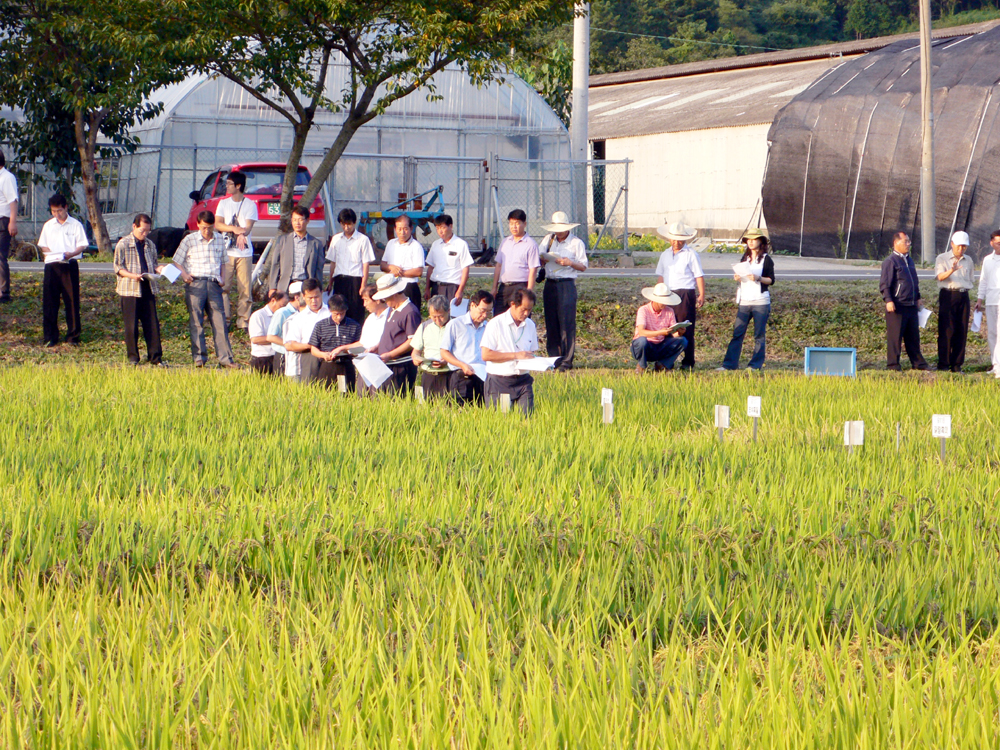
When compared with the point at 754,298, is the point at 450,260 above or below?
above

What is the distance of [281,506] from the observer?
5121mm

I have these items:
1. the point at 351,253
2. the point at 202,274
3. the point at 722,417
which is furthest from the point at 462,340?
the point at 202,274

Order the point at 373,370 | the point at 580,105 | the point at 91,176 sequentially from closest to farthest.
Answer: the point at 373,370
the point at 91,176
the point at 580,105

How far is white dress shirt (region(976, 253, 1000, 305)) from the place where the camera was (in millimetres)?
12305

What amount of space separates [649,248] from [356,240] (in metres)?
17.1

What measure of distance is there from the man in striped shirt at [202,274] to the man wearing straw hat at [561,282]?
3222 mm

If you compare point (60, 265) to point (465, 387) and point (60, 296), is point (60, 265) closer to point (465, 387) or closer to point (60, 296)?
point (60, 296)

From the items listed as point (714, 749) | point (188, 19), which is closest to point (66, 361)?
point (188, 19)

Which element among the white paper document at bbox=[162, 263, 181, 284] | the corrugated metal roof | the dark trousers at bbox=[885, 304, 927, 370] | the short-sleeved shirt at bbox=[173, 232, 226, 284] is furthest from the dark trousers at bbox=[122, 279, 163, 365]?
the corrugated metal roof

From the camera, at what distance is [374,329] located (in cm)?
1020

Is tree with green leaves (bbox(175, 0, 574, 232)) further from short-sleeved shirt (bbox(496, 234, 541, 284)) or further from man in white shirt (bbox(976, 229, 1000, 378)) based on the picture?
man in white shirt (bbox(976, 229, 1000, 378))

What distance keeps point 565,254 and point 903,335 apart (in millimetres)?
3836

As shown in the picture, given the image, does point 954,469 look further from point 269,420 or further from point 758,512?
point 269,420

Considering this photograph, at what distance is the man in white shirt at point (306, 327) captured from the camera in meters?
10.5
